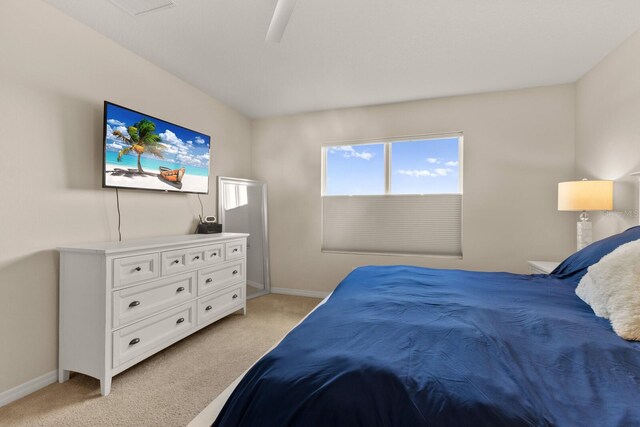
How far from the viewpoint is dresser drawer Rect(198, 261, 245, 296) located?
108 inches

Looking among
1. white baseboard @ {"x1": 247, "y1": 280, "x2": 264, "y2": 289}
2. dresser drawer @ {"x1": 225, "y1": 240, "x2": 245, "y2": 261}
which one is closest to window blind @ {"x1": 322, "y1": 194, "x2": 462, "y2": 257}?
white baseboard @ {"x1": 247, "y1": 280, "x2": 264, "y2": 289}

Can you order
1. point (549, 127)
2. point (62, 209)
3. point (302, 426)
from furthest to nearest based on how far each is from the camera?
point (549, 127) < point (62, 209) < point (302, 426)

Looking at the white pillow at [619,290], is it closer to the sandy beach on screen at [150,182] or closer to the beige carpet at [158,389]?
the beige carpet at [158,389]

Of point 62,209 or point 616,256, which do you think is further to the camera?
point 62,209

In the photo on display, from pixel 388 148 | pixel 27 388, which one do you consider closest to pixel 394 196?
pixel 388 148

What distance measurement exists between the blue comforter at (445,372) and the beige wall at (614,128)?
5.94ft

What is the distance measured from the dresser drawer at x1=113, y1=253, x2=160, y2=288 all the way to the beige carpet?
70cm

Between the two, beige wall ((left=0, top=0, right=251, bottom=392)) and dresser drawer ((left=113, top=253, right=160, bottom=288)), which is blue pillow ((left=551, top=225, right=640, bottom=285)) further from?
beige wall ((left=0, top=0, right=251, bottom=392))

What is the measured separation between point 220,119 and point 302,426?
3689 mm

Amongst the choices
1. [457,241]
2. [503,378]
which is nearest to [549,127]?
[457,241]

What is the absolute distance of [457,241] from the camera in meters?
3.59

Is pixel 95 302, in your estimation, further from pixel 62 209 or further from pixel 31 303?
pixel 62 209

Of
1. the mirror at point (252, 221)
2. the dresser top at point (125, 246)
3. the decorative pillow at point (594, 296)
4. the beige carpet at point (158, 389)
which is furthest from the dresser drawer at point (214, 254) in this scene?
the decorative pillow at point (594, 296)

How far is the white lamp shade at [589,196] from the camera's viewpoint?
8.01 feet
